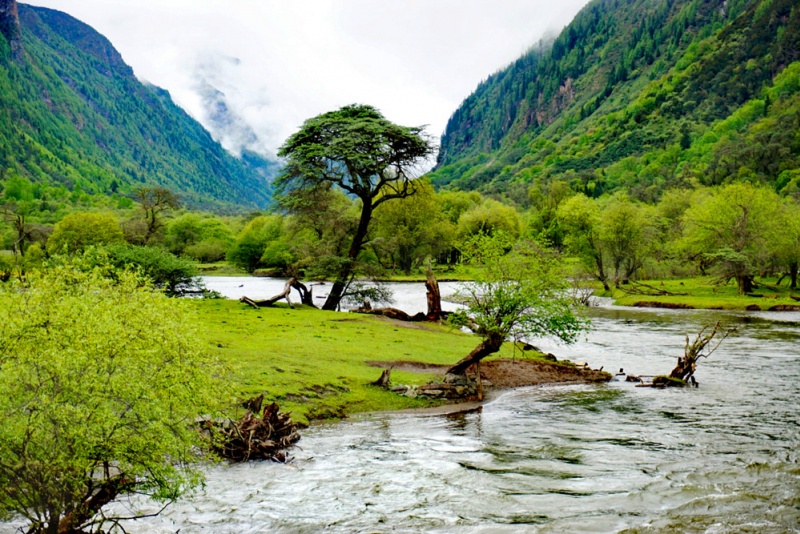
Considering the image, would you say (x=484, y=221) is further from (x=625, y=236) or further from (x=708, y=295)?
(x=708, y=295)

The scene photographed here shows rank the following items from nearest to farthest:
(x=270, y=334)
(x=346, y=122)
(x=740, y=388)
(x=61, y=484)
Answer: (x=61, y=484) → (x=740, y=388) → (x=270, y=334) → (x=346, y=122)

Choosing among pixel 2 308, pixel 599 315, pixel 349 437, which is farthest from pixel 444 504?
pixel 599 315

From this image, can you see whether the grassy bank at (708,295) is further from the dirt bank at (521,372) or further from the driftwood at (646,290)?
the dirt bank at (521,372)

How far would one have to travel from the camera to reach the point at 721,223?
79938 mm

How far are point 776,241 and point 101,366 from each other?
85.3m

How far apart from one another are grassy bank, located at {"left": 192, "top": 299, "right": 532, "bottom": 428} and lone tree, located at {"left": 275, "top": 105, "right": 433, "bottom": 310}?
8.54 meters

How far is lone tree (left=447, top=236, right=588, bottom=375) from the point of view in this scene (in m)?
25.2

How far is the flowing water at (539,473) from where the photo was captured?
12961 mm

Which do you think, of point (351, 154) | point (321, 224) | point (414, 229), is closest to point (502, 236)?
point (351, 154)

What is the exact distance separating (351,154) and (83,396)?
37310mm

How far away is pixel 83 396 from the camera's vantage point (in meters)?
9.35

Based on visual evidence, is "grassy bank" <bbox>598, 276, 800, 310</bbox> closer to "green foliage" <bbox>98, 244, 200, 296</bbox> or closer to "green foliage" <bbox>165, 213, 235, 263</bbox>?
"green foliage" <bbox>98, 244, 200, 296</bbox>

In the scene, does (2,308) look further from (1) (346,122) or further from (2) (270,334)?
(1) (346,122)

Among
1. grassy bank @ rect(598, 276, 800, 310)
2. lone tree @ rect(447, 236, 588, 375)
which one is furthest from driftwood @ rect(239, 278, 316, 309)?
grassy bank @ rect(598, 276, 800, 310)
